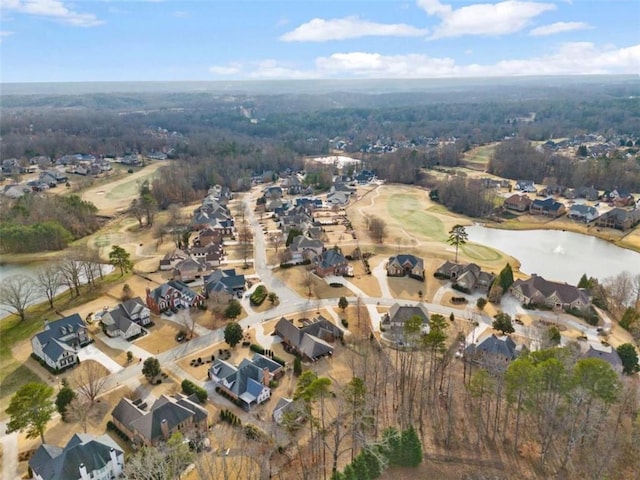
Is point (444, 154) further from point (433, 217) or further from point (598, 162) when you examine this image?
point (433, 217)

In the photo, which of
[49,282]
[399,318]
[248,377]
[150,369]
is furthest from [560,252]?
[49,282]

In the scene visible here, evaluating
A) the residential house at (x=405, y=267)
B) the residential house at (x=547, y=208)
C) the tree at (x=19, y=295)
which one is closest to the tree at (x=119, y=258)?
the tree at (x=19, y=295)

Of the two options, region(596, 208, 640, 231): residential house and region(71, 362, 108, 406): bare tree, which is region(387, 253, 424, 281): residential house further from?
region(596, 208, 640, 231): residential house

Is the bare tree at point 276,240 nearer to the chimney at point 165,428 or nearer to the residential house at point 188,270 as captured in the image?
the residential house at point 188,270

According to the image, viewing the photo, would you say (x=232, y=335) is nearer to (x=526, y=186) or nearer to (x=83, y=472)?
(x=83, y=472)

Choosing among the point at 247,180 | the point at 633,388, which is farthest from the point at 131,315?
the point at 247,180

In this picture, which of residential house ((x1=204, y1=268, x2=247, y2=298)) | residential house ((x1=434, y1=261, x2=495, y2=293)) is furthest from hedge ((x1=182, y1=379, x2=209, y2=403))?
residential house ((x1=434, y1=261, x2=495, y2=293))
